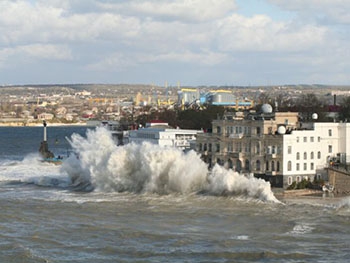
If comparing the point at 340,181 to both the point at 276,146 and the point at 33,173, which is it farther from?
the point at 33,173

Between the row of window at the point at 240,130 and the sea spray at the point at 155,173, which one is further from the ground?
the row of window at the point at 240,130

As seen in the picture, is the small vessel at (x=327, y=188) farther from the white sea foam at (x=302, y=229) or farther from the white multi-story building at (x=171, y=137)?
the white multi-story building at (x=171, y=137)

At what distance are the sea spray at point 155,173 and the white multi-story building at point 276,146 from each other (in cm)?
287

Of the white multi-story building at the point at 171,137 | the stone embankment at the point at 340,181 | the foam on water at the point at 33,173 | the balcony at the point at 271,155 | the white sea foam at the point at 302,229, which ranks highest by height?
the white multi-story building at the point at 171,137

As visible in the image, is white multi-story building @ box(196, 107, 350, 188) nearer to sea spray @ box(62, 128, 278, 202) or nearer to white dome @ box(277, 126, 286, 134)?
white dome @ box(277, 126, 286, 134)

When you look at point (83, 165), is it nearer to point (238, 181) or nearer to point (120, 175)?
point (120, 175)

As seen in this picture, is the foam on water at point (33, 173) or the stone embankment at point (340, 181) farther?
the foam on water at point (33, 173)

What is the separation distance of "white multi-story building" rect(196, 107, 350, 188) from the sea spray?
287cm

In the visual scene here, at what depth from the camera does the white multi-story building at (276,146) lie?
62.4 metres

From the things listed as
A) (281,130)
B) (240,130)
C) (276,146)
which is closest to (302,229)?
(276,146)

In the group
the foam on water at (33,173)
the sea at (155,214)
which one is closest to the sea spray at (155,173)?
the sea at (155,214)

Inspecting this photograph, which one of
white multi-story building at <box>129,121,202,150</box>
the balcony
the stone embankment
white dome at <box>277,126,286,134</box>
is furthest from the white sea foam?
white multi-story building at <box>129,121,202,150</box>

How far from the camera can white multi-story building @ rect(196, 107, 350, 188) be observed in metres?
62.4

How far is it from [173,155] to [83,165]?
8.60m
